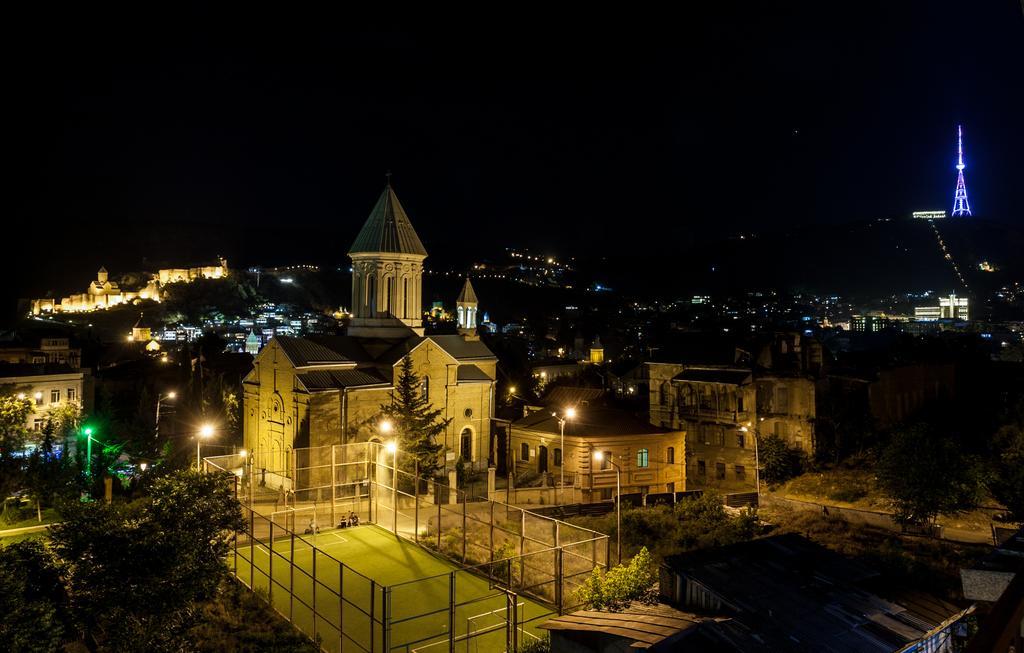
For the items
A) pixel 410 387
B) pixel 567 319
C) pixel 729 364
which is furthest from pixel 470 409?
pixel 567 319

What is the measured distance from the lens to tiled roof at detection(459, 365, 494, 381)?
37.0 metres

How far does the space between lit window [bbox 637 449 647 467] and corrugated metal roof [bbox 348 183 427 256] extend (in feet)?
50.8

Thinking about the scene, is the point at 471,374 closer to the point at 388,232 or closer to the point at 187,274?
the point at 388,232

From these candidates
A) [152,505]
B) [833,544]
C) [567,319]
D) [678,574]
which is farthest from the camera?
[567,319]

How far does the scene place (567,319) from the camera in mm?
132250

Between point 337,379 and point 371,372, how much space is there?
7.40 feet

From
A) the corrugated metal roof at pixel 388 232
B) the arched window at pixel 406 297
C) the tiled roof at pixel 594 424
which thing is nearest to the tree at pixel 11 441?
the corrugated metal roof at pixel 388 232

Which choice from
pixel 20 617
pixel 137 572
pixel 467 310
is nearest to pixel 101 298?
pixel 467 310

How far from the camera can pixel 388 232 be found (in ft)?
125

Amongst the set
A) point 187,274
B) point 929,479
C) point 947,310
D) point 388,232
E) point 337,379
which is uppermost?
point 187,274

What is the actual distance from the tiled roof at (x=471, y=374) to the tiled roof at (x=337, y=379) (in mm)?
4969

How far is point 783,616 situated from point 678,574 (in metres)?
2.24

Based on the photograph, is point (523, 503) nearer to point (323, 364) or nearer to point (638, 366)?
point (323, 364)

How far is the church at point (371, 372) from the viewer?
3158cm
